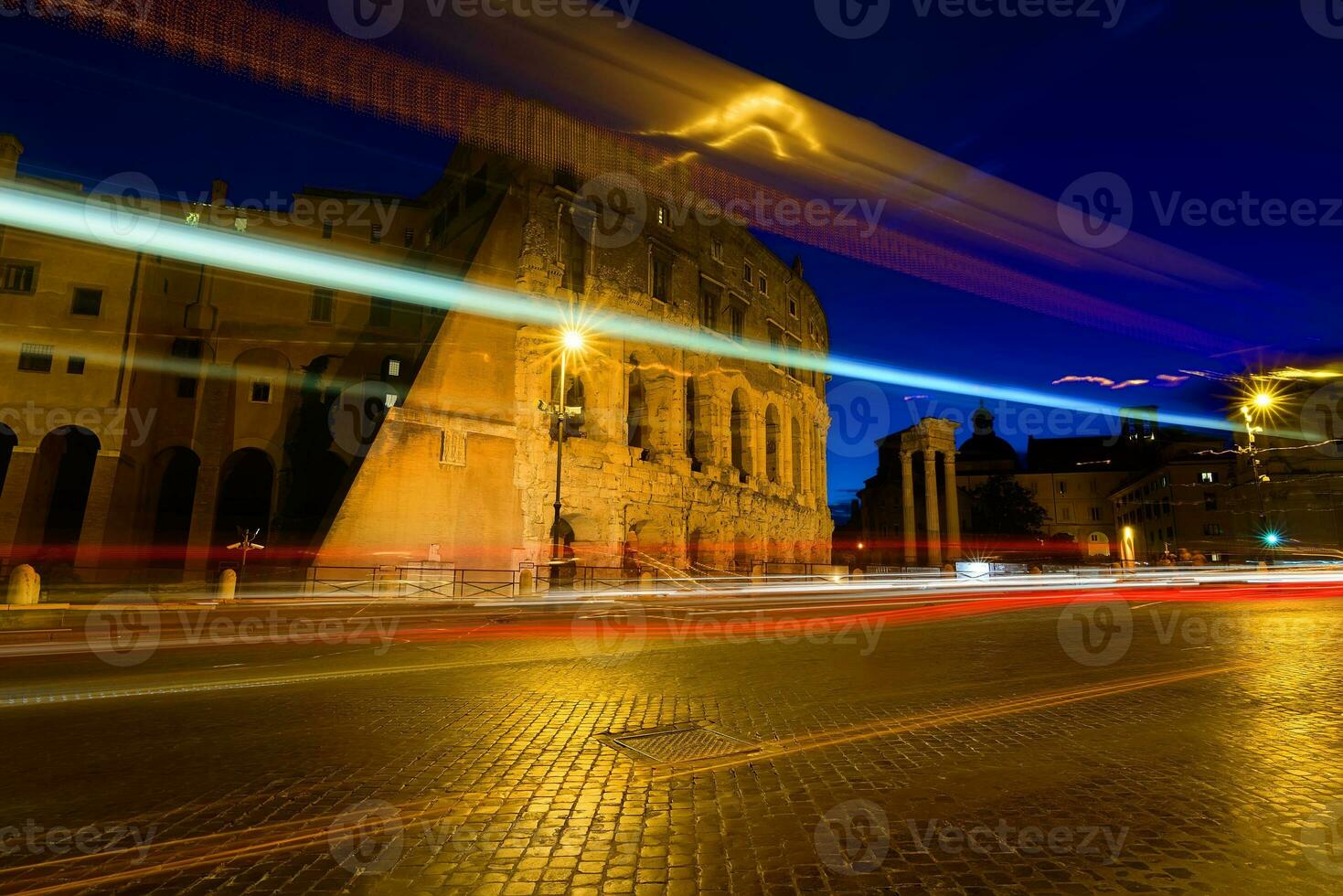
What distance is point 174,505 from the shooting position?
28719 millimetres

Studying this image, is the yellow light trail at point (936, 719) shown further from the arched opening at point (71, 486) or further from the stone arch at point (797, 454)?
the stone arch at point (797, 454)

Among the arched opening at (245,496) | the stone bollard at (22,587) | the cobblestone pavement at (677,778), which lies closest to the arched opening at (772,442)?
the arched opening at (245,496)

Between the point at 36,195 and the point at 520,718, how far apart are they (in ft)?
110

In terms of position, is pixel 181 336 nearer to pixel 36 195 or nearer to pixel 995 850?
pixel 36 195

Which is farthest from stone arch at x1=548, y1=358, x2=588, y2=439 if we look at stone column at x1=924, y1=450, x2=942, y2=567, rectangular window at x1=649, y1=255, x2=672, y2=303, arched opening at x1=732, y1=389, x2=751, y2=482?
stone column at x1=924, y1=450, x2=942, y2=567

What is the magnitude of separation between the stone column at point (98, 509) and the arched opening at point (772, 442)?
29.3m

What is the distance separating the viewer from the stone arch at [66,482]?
1006 inches

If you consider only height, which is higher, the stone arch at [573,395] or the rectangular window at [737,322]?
the rectangular window at [737,322]

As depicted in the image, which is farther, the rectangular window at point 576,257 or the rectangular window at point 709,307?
the rectangular window at point 709,307

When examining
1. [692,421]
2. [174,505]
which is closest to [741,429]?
[692,421]

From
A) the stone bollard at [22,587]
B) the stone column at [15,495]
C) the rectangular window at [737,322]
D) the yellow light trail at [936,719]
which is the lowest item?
the yellow light trail at [936,719]

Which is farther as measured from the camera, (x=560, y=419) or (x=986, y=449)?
(x=986, y=449)

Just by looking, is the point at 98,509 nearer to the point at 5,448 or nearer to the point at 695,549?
the point at 5,448

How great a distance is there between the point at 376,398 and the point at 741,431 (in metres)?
17.7
